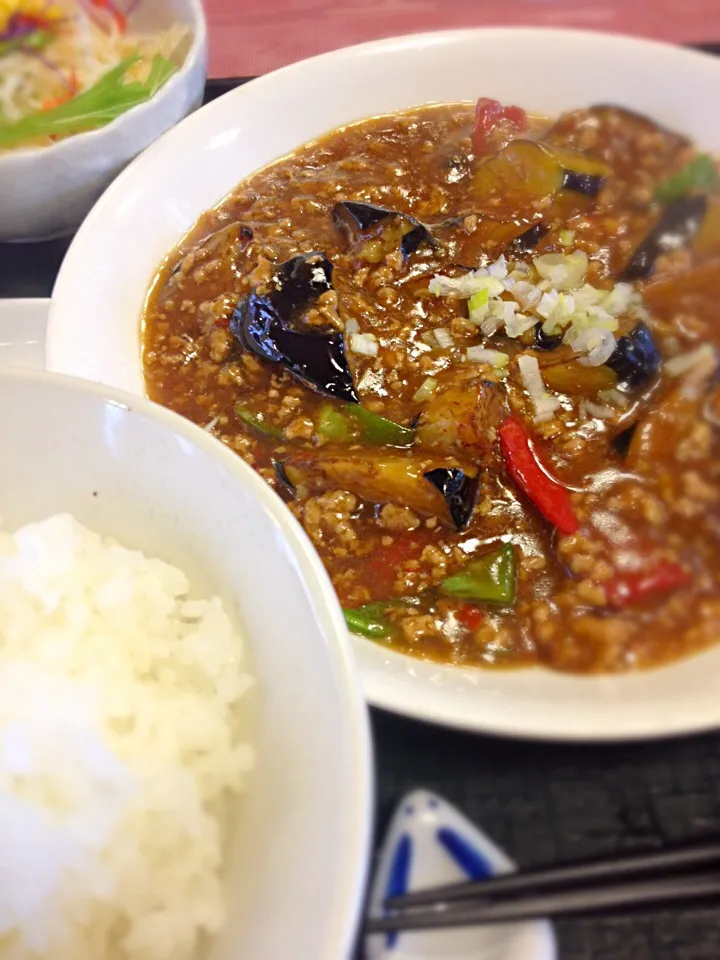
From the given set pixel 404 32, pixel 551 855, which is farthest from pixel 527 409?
pixel 404 32

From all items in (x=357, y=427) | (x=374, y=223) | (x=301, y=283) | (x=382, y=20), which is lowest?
(x=357, y=427)

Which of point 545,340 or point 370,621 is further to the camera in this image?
point 545,340

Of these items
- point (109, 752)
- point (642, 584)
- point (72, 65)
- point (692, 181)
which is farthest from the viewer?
point (72, 65)

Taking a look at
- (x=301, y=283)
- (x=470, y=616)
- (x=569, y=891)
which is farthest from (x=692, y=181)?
(x=569, y=891)

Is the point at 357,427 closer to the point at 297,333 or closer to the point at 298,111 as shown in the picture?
the point at 297,333

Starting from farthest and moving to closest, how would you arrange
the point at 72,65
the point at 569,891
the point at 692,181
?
the point at 72,65 < the point at 692,181 < the point at 569,891

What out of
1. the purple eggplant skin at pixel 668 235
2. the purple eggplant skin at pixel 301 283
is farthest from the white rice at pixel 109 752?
the purple eggplant skin at pixel 668 235

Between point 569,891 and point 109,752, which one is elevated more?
point 109,752
